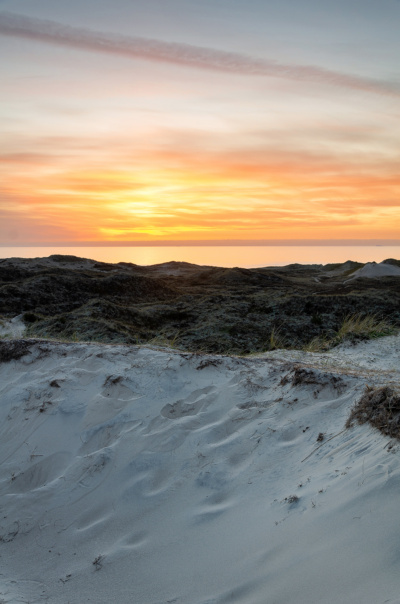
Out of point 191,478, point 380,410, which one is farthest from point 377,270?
point 191,478

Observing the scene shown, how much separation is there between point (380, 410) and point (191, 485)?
202cm

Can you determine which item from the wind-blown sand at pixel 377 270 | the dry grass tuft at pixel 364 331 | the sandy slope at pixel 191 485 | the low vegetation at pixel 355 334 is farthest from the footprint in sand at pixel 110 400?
the wind-blown sand at pixel 377 270

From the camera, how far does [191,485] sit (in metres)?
4.77

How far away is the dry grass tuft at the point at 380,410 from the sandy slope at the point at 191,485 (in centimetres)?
15

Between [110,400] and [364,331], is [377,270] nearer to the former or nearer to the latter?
[364,331]

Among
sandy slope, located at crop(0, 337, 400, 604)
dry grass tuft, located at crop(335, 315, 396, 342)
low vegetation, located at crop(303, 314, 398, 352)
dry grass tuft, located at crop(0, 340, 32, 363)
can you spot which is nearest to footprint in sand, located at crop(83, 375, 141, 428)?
sandy slope, located at crop(0, 337, 400, 604)

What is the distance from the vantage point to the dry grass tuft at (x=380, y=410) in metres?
4.30

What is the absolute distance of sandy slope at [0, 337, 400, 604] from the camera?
3314mm

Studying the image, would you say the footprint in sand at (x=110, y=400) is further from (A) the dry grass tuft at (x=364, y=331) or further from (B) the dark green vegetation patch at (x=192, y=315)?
(A) the dry grass tuft at (x=364, y=331)

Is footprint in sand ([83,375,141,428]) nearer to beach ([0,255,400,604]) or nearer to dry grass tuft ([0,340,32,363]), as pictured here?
beach ([0,255,400,604])

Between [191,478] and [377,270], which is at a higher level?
[377,270]

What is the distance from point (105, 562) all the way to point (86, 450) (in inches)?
67.4

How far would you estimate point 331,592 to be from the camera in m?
2.89

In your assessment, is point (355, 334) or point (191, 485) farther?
point (355, 334)
